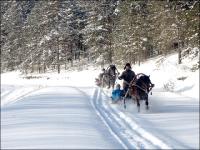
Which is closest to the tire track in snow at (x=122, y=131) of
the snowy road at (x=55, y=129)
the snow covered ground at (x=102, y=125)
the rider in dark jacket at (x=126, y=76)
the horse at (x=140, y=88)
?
the snow covered ground at (x=102, y=125)

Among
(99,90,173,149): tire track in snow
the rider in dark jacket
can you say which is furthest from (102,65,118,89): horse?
(99,90,173,149): tire track in snow

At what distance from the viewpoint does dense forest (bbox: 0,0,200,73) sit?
44.6 m

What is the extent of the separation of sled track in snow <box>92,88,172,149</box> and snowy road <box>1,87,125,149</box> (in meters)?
0.23

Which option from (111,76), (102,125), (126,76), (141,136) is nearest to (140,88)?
(126,76)

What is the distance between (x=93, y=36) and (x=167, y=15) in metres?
18.5

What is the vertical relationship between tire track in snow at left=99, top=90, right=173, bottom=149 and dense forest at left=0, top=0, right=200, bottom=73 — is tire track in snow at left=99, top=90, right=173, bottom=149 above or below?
below

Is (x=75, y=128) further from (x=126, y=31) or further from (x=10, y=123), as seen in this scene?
(x=126, y=31)

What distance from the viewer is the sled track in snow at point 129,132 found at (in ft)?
32.6

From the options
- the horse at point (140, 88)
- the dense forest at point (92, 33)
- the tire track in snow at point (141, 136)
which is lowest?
the tire track in snow at point (141, 136)

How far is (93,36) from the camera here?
201 ft

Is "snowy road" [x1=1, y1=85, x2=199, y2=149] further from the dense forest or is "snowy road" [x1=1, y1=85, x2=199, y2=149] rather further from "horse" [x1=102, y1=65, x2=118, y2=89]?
the dense forest

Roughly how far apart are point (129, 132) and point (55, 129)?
1.92 m

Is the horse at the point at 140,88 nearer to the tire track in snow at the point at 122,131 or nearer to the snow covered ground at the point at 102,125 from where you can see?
the snow covered ground at the point at 102,125

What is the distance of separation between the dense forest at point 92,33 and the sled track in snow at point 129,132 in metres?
14.6
